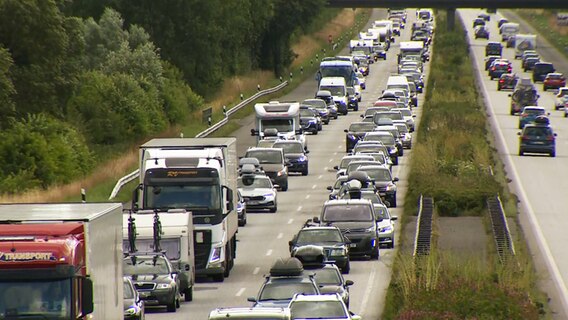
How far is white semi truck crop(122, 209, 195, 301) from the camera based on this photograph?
3525 cm

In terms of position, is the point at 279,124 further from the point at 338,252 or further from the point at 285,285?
the point at 285,285

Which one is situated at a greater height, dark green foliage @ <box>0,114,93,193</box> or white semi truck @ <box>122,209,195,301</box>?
dark green foliage @ <box>0,114,93,193</box>

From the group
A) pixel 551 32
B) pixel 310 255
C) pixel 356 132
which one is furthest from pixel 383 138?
pixel 551 32

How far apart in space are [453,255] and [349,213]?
24.2 feet

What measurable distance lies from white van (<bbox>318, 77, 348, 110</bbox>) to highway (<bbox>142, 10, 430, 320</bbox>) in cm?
909

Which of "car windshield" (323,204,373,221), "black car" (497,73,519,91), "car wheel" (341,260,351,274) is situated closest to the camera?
Answer: "car wheel" (341,260,351,274)

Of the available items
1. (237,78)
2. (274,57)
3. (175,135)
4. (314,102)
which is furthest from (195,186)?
(274,57)

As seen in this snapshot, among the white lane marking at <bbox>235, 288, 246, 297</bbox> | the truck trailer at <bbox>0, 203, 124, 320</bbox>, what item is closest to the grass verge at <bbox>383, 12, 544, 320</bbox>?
the white lane marking at <bbox>235, 288, 246, 297</bbox>

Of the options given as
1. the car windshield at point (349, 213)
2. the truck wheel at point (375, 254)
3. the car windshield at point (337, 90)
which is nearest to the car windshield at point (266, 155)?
the car windshield at point (349, 213)

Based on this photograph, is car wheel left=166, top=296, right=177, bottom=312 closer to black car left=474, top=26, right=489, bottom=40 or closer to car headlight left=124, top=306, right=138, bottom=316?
car headlight left=124, top=306, right=138, bottom=316

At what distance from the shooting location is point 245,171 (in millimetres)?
55094

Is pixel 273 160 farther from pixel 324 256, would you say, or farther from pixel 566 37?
pixel 566 37

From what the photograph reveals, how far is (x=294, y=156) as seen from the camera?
65938 mm

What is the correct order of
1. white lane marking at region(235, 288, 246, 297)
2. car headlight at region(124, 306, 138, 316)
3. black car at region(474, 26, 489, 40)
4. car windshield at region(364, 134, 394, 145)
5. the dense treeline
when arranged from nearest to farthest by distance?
1. car headlight at region(124, 306, 138, 316)
2. white lane marking at region(235, 288, 246, 297)
3. the dense treeline
4. car windshield at region(364, 134, 394, 145)
5. black car at region(474, 26, 489, 40)
